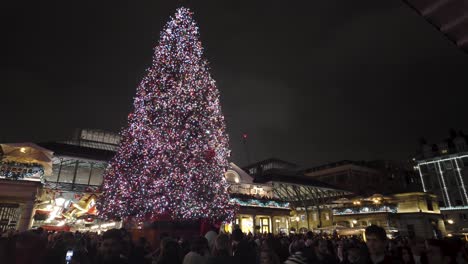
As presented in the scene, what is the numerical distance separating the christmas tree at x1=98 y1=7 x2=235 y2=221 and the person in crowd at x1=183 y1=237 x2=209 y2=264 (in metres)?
8.56

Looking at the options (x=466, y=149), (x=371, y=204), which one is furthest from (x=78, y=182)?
(x=466, y=149)

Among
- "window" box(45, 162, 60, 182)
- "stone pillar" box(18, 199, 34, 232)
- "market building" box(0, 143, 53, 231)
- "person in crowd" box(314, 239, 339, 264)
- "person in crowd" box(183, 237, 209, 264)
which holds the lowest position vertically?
"person in crowd" box(314, 239, 339, 264)

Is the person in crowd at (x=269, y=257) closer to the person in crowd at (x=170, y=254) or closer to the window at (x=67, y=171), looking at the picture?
the person in crowd at (x=170, y=254)

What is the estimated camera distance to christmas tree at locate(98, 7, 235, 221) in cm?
1376

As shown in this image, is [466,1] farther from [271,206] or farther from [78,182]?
[78,182]

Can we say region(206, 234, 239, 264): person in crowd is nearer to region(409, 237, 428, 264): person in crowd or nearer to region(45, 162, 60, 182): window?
region(409, 237, 428, 264): person in crowd

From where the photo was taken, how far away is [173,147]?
14.6m

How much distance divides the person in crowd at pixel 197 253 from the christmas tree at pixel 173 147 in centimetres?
856

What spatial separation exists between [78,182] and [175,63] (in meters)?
19.0

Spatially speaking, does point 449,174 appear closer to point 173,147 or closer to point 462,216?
point 462,216

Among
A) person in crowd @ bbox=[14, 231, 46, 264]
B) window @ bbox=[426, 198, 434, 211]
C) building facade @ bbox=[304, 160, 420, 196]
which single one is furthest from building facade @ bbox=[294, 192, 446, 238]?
person in crowd @ bbox=[14, 231, 46, 264]

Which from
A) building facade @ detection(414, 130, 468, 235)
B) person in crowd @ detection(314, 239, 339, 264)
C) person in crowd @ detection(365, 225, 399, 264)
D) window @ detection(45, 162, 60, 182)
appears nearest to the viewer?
person in crowd @ detection(365, 225, 399, 264)

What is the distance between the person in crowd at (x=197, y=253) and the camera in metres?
4.96

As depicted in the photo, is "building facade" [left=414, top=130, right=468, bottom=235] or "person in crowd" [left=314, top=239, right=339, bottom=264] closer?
"person in crowd" [left=314, top=239, right=339, bottom=264]
